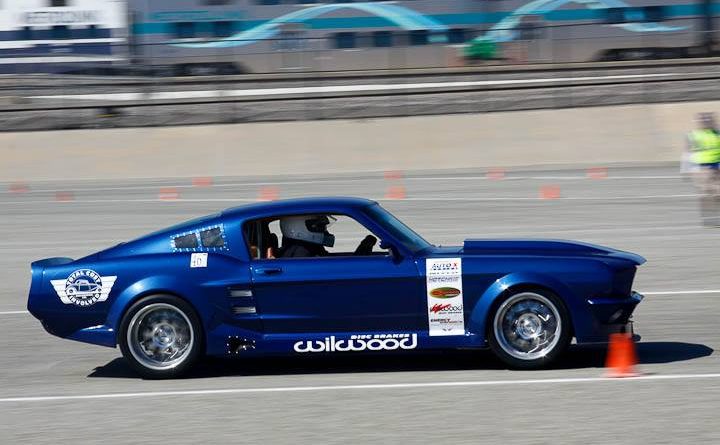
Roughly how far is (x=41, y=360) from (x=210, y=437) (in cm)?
322

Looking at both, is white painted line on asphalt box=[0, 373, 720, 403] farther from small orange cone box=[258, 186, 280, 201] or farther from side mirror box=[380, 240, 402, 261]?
small orange cone box=[258, 186, 280, 201]

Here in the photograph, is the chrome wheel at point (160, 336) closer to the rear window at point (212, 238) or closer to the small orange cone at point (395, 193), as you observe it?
the rear window at point (212, 238)

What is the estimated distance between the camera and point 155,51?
3325 centimetres

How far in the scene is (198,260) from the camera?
8.63 metres

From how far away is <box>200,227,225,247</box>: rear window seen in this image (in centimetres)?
872

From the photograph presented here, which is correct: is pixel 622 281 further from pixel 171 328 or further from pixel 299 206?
pixel 171 328

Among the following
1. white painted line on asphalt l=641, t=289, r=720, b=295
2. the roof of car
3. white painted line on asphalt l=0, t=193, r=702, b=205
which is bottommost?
white painted line on asphalt l=641, t=289, r=720, b=295

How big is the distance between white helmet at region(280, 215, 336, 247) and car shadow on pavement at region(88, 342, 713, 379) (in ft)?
3.26

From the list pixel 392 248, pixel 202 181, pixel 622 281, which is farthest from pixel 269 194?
pixel 622 281

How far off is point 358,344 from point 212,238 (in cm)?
139

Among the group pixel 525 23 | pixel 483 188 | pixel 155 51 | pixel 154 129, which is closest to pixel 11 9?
pixel 155 51

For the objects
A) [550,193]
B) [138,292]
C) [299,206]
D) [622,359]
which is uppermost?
[299,206]

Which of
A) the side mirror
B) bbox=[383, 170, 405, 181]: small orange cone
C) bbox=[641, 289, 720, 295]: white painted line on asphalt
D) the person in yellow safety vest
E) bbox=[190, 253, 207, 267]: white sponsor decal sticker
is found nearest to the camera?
the side mirror

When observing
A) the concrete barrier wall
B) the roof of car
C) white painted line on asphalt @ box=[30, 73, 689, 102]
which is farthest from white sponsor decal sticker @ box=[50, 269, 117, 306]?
white painted line on asphalt @ box=[30, 73, 689, 102]
